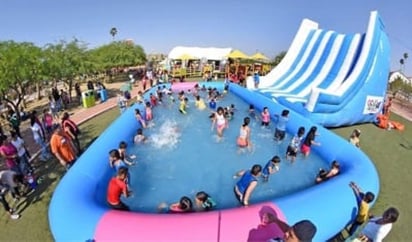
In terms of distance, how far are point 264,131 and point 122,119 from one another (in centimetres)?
452

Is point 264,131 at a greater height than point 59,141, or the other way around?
point 59,141

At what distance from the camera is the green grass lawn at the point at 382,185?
4.71 meters

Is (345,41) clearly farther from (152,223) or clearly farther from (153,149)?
(152,223)

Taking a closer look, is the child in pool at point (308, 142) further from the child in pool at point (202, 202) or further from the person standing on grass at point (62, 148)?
the person standing on grass at point (62, 148)

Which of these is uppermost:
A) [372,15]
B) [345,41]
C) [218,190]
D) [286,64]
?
[372,15]

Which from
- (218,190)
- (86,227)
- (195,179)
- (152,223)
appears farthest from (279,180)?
(86,227)

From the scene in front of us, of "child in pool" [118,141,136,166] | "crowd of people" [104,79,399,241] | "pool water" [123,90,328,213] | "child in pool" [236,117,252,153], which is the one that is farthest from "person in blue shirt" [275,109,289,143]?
"child in pool" [118,141,136,166]

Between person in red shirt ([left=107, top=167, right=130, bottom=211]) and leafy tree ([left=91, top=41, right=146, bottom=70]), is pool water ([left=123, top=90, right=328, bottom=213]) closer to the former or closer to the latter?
person in red shirt ([left=107, top=167, right=130, bottom=211])

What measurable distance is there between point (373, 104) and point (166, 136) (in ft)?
24.0

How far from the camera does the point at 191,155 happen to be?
25.4 ft

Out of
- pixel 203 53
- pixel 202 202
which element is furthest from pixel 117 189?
pixel 203 53

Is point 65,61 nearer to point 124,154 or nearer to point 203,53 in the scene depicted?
point 124,154

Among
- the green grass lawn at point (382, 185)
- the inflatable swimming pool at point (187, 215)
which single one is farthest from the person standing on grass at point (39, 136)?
the inflatable swimming pool at point (187, 215)

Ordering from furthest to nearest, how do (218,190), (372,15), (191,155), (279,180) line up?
(372,15)
(191,155)
(279,180)
(218,190)
